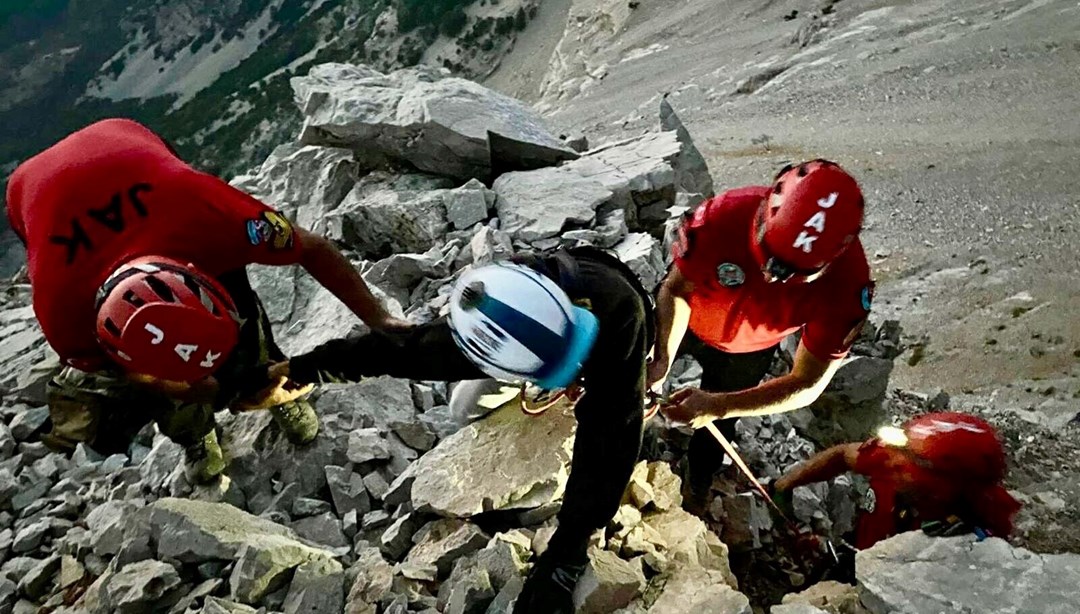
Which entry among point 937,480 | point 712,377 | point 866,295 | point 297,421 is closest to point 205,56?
point 297,421

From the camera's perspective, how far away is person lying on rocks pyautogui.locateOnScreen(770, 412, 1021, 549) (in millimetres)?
2877

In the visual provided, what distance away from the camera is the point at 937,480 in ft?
9.75

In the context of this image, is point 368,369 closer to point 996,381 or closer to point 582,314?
point 582,314

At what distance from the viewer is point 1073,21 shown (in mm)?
14273

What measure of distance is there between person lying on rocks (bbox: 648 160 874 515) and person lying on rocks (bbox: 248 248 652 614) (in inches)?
23.7

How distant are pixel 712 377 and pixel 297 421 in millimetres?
2171

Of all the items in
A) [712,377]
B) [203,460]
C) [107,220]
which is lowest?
[712,377]

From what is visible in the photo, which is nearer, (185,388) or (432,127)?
(185,388)

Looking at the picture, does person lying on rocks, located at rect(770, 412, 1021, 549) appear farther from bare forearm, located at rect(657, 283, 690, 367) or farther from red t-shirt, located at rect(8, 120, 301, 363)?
red t-shirt, located at rect(8, 120, 301, 363)

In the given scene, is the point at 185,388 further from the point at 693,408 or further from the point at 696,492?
the point at 696,492

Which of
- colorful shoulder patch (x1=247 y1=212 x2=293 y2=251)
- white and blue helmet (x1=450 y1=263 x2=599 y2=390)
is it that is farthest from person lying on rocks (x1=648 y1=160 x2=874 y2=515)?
colorful shoulder patch (x1=247 y1=212 x2=293 y2=251)

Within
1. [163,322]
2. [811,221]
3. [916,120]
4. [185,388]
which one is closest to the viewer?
[163,322]

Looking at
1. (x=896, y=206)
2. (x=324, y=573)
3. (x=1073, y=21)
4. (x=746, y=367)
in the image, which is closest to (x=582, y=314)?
(x=324, y=573)

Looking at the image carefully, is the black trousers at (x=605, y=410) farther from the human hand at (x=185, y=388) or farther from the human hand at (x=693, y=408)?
the human hand at (x=185, y=388)
